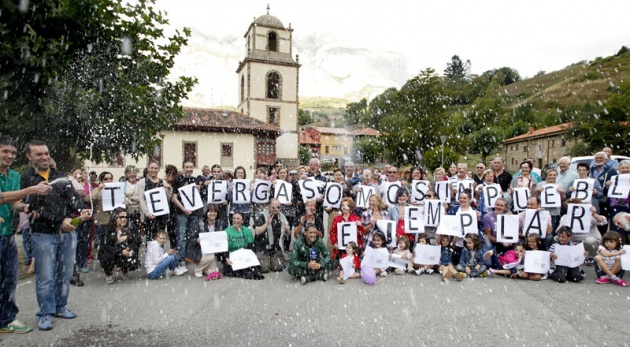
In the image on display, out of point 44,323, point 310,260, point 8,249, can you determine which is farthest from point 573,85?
point 8,249

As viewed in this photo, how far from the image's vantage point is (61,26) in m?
8.22

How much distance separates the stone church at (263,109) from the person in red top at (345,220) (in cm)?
3034

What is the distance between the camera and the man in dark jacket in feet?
22.8

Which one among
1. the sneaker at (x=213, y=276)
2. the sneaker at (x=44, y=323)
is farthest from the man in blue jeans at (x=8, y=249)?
the sneaker at (x=213, y=276)

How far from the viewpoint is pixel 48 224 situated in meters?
5.00

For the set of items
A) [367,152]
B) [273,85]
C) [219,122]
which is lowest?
[367,152]

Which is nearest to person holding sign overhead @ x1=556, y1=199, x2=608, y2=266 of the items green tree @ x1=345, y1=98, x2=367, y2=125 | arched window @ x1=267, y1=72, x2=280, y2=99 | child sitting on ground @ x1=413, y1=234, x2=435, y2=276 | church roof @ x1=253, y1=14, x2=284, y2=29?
child sitting on ground @ x1=413, y1=234, x2=435, y2=276

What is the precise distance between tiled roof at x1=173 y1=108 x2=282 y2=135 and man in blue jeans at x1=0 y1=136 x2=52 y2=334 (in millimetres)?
31488

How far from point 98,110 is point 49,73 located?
6.04ft

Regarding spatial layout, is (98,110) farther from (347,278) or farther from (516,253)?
(516,253)

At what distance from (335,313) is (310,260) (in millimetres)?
1782

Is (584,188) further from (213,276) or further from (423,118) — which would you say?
(423,118)

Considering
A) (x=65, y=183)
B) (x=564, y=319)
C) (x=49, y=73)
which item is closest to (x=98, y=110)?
(x=49, y=73)

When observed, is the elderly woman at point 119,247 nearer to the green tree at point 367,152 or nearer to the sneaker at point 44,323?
the sneaker at point 44,323
